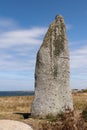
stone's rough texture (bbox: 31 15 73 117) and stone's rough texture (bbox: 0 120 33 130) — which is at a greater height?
stone's rough texture (bbox: 31 15 73 117)

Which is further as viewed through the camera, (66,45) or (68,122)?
(66,45)

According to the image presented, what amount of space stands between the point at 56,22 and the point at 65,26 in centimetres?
56

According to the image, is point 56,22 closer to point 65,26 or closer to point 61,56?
point 65,26

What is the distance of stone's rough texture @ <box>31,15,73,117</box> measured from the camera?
20.9m

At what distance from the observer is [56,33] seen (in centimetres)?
→ 2162

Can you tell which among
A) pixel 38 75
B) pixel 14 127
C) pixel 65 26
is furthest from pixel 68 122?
pixel 65 26

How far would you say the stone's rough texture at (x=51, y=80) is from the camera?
20891 mm

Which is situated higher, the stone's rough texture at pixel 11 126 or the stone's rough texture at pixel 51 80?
the stone's rough texture at pixel 51 80

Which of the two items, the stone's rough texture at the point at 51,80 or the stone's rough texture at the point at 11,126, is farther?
the stone's rough texture at the point at 51,80

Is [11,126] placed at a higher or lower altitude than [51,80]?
lower

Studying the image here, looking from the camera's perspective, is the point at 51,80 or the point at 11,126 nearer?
the point at 11,126

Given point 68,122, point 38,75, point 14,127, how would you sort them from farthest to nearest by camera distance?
point 38,75, point 14,127, point 68,122

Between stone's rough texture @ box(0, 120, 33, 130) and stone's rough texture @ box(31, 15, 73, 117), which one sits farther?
stone's rough texture @ box(31, 15, 73, 117)

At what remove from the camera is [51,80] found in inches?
822
